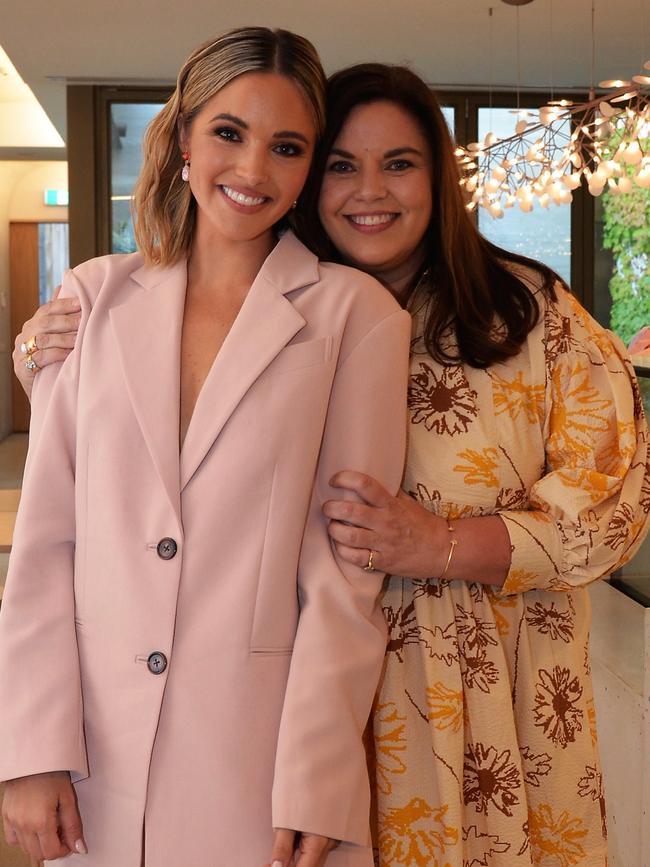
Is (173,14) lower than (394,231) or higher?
higher

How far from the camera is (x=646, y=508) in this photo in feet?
5.86

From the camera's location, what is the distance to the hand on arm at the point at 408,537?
1527mm

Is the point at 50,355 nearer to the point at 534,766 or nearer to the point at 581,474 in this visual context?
the point at 581,474

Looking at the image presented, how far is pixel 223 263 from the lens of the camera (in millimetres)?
1665

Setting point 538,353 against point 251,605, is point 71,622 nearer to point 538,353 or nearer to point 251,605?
point 251,605

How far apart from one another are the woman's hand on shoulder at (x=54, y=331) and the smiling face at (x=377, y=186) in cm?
49

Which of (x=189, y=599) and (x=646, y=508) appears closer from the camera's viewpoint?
(x=189, y=599)

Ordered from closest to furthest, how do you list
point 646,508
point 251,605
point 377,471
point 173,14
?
1. point 251,605
2. point 377,471
3. point 646,508
4. point 173,14

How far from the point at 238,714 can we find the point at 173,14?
581 cm

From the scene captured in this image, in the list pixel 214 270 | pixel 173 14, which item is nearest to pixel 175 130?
pixel 214 270

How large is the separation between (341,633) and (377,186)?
773 mm

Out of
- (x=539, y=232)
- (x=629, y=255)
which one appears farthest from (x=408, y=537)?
(x=629, y=255)

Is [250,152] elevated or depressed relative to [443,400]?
elevated

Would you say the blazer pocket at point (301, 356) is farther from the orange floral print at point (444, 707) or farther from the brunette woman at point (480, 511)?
the orange floral print at point (444, 707)
